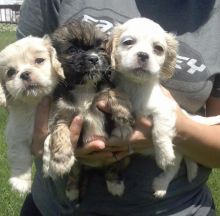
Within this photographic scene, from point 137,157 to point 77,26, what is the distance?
2.47ft

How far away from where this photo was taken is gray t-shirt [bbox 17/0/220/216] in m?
2.90

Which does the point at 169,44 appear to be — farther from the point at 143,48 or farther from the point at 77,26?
the point at 77,26

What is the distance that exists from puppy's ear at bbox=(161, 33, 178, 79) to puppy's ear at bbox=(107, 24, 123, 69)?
0.26 m

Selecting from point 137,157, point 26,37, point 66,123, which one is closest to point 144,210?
point 137,157

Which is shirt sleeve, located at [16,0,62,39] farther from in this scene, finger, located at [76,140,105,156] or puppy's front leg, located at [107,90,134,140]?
finger, located at [76,140,105,156]

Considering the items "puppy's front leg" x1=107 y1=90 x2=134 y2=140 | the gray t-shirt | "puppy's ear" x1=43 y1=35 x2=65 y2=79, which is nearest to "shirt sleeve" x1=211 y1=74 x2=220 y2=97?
the gray t-shirt

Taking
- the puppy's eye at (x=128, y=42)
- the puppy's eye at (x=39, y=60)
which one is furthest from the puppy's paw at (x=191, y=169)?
the puppy's eye at (x=39, y=60)

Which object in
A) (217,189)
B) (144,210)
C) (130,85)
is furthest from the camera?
(217,189)

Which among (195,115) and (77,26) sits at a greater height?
(77,26)

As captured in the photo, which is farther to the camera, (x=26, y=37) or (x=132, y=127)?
(x=26, y=37)

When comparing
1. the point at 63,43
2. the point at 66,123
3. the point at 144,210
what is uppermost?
the point at 63,43

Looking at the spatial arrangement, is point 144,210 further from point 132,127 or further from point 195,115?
point 195,115

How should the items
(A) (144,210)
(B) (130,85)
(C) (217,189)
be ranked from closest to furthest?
1. (A) (144,210)
2. (B) (130,85)
3. (C) (217,189)

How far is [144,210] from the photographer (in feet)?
9.50
